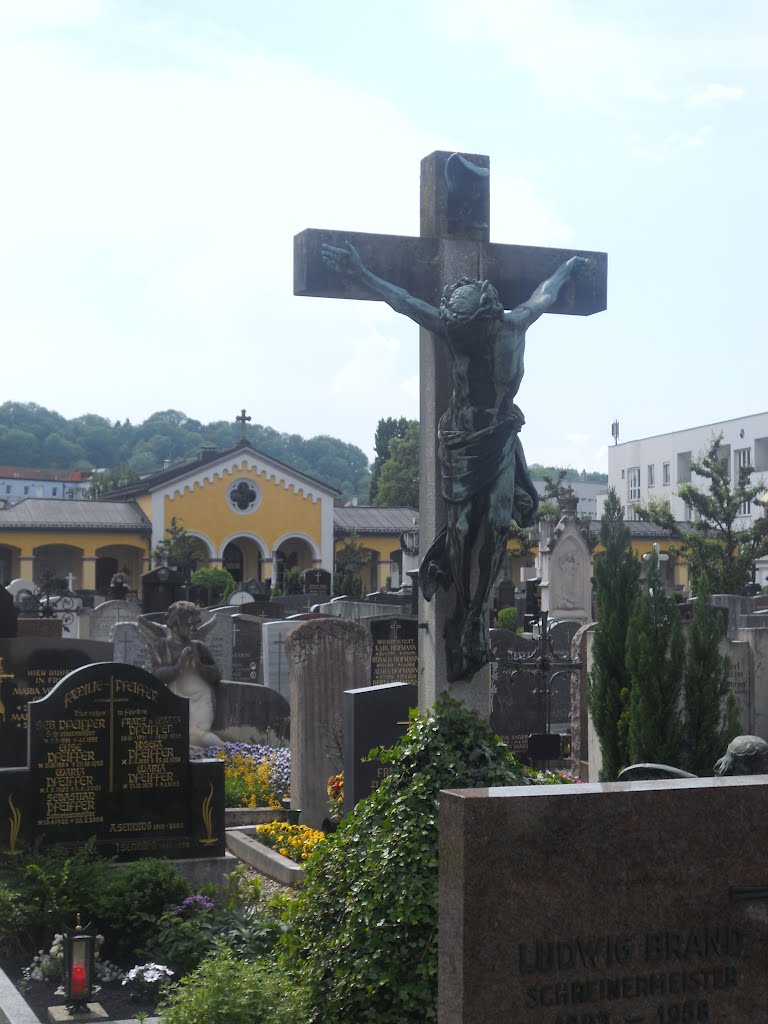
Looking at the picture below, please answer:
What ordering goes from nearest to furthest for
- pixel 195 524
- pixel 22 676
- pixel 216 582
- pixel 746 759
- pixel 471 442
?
pixel 471 442, pixel 746 759, pixel 22 676, pixel 216 582, pixel 195 524

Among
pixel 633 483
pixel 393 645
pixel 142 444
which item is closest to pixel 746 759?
pixel 393 645

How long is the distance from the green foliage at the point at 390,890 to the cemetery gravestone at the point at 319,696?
5.46m

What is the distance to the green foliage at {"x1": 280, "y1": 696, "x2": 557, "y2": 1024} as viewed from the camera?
4230 millimetres

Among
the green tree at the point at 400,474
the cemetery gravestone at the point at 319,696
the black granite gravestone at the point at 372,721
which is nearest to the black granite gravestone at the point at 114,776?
the black granite gravestone at the point at 372,721

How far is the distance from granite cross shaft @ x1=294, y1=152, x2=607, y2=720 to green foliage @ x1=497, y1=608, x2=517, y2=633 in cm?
2143

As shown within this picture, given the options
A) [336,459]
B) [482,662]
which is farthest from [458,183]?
[336,459]

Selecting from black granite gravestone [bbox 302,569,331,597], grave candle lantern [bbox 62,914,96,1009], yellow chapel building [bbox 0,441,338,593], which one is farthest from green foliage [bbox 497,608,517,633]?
yellow chapel building [bbox 0,441,338,593]

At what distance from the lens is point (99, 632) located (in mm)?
25062

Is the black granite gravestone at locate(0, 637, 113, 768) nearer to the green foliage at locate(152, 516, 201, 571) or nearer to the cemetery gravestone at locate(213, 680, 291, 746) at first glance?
the cemetery gravestone at locate(213, 680, 291, 746)

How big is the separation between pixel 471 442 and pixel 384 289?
0.89m

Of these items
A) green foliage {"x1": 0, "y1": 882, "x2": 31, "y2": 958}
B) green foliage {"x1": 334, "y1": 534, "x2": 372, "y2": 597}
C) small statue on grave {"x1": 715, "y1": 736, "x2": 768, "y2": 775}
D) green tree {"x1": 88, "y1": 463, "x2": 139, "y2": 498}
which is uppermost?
green tree {"x1": 88, "y1": 463, "x2": 139, "y2": 498}

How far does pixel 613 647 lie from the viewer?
1045 cm

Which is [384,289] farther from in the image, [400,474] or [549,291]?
[400,474]

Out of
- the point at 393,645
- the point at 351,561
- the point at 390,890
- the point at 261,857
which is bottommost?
the point at 261,857
